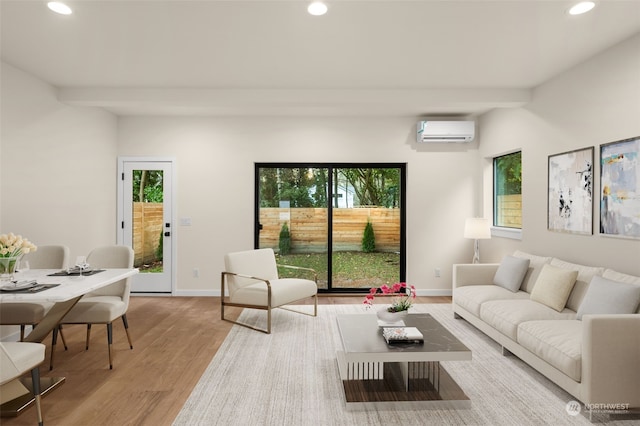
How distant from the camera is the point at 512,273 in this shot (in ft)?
13.6

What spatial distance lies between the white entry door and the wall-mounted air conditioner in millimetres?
3797

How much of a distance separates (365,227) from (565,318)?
10.2ft

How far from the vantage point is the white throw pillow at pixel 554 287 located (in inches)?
131

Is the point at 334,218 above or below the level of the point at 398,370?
above

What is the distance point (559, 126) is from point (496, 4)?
196 centimetres

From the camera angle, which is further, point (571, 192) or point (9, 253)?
point (571, 192)

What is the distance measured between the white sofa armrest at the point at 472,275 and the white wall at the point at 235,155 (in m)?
1.42

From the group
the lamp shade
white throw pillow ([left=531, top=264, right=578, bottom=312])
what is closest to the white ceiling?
the lamp shade

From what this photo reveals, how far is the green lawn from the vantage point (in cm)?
590

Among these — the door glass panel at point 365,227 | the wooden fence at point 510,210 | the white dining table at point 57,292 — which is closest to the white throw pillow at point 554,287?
the wooden fence at point 510,210

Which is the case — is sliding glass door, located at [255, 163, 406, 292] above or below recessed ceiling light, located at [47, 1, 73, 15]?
below

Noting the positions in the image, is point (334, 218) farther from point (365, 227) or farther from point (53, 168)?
point (53, 168)

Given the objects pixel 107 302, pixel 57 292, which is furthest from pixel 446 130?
pixel 57 292

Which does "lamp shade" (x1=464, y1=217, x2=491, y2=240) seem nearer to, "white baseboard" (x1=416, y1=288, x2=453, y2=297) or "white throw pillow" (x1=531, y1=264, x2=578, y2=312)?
"white baseboard" (x1=416, y1=288, x2=453, y2=297)
